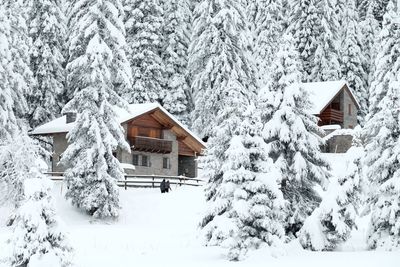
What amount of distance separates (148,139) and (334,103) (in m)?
22.0

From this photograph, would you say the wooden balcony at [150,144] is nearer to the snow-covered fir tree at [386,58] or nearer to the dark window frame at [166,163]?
the dark window frame at [166,163]

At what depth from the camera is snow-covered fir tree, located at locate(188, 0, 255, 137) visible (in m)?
49.7

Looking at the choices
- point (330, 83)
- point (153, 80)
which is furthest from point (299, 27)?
point (153, 80)

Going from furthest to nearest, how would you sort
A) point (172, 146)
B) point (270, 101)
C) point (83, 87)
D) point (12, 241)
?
point (172, 146), point (83, 87), point (270, 101), point (12, 241)

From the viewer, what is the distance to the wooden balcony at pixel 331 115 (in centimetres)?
5916

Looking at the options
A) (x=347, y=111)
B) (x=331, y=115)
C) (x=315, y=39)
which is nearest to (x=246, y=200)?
(x=331, y=115)

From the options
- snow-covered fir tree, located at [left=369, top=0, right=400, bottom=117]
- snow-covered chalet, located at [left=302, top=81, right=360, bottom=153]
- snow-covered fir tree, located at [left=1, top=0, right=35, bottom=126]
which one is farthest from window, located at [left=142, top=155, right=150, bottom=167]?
snow-covered fir tree, located at [left=369, top=0, right=400, bottom=117]

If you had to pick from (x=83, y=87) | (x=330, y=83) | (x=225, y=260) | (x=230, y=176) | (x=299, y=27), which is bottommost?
(x=225, y=260)

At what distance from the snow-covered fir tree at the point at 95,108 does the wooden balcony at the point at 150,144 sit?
34.4 feet

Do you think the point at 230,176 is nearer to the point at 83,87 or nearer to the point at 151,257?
the point at 151,257

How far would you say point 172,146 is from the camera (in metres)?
50.8

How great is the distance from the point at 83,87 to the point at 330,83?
29.3 metres

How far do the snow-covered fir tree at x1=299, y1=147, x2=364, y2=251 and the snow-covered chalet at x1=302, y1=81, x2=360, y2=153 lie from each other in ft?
96.9

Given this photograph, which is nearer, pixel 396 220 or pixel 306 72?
pixel 396 220
